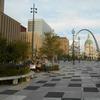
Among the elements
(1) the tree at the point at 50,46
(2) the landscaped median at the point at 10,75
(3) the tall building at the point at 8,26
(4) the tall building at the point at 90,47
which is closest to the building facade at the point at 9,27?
(3) the tall building at the point at 8,26

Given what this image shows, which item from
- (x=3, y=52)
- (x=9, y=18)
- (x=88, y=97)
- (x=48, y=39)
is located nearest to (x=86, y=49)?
(x=9, y=18)

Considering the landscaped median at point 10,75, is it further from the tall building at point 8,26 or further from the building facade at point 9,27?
the building facade at point 9,27

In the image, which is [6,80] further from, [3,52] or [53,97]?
[3,52]

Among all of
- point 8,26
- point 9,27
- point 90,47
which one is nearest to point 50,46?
point 8,26

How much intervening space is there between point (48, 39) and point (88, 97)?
29.9 meters

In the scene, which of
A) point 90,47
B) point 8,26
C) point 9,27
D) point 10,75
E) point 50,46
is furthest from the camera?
point 90,47

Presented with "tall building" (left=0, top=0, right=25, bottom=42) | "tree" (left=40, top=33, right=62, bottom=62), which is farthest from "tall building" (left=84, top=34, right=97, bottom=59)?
"tree" (left=40, top=33, right=62, bottom=62)

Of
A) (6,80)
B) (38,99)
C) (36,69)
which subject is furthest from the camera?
(36,69)

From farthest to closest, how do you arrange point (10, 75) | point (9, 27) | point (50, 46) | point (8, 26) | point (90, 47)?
point (90, 47)
point (9, 27)
point (8, 26)
point (50, 46)
point (10, 75)

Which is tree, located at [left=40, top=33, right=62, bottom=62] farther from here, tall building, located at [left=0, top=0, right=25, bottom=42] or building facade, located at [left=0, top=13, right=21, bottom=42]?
building facade, located at [left=0, top=13, right=21, bottom=42]

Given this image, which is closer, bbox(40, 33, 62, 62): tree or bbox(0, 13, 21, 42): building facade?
bbox(40, 33, 62, 62): tree

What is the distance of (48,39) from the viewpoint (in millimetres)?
42969

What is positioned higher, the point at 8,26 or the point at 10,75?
the point at 8,26

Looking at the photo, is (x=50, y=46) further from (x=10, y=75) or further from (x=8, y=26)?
(x=8, y=26)
